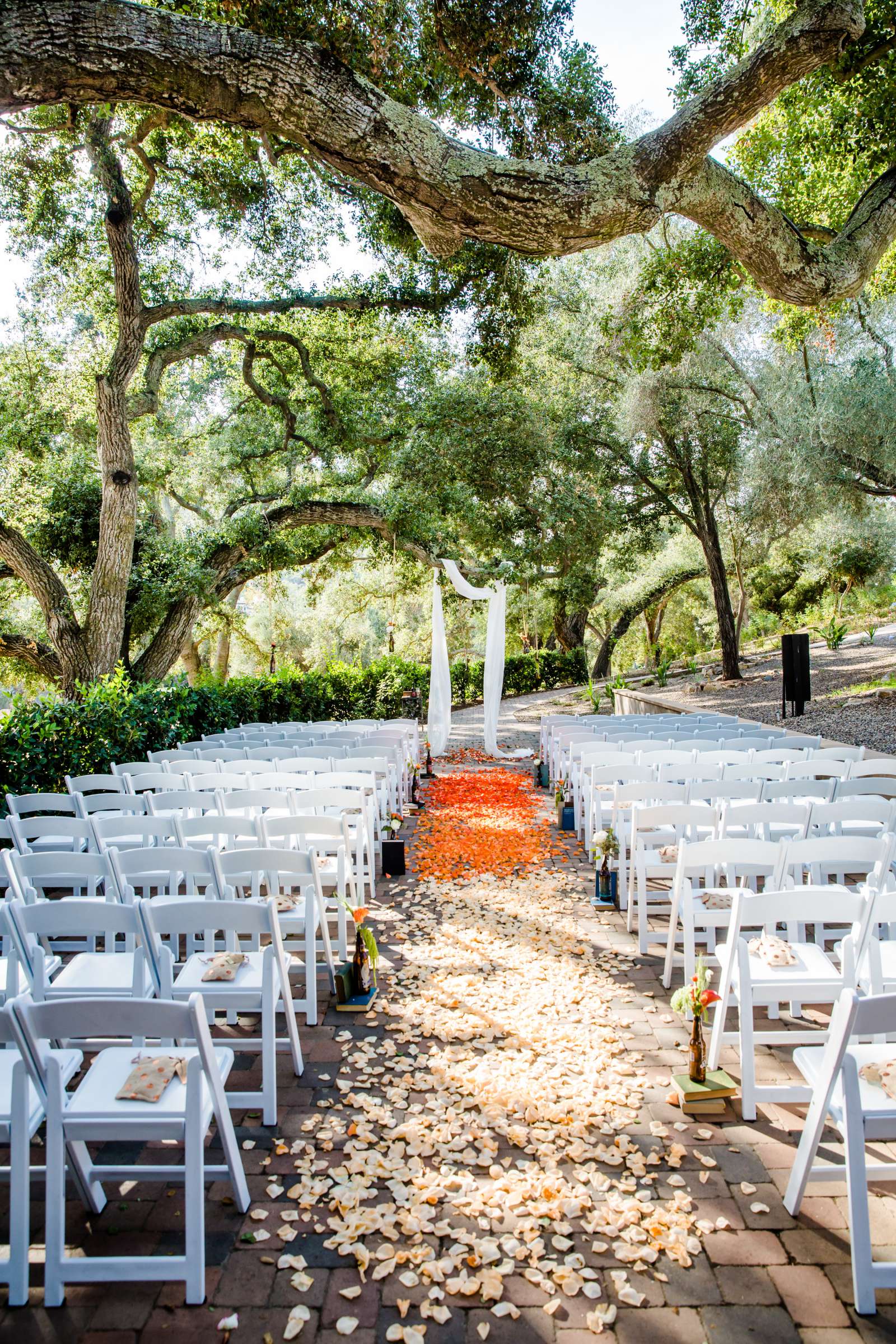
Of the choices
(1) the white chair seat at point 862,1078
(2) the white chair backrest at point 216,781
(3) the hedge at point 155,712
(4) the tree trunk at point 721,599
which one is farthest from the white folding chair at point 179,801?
(4) the tree trunk at point 721,599

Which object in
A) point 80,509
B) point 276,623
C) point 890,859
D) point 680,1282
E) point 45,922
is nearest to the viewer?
point 680,1282

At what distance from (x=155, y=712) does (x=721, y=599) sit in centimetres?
1371

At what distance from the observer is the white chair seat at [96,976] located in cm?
319

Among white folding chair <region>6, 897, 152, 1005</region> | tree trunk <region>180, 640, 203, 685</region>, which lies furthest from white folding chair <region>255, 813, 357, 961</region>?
tree trunk <region>180, 640, 203, 685</region>

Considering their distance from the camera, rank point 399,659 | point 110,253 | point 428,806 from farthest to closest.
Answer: point 399,659, point 110,253, point 428,806

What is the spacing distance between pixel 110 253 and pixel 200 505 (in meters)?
10.2

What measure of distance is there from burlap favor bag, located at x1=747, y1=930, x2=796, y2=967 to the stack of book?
0.50 m

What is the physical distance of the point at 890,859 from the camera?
372cm

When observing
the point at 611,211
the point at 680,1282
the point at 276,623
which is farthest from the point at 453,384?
the point at 276,623

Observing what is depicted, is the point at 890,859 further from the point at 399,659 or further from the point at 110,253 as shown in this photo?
the point at 399,659

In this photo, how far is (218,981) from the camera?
316 cm

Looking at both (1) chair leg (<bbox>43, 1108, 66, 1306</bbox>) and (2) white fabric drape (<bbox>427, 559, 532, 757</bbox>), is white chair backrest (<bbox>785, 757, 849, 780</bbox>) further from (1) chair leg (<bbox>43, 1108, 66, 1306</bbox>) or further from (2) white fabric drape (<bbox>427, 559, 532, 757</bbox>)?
(2) white fabric drape (<bbox>427, 559, 532, 757</bbox>)

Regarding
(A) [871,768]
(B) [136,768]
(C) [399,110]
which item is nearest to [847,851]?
(A) [871,768]

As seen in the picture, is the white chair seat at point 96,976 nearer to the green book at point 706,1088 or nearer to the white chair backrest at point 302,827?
the white chair backrest at point 302,827
